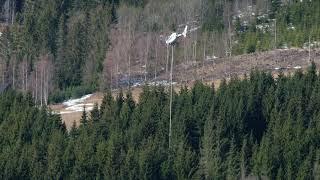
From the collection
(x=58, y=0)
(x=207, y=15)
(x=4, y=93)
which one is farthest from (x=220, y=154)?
(x=58, y=0)

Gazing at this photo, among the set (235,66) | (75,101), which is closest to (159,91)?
(75,101)

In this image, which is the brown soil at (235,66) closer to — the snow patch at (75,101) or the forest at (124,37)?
the snow patch at (75,101)

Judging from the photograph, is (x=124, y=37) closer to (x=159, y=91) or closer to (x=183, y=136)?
(x=159, y=91)

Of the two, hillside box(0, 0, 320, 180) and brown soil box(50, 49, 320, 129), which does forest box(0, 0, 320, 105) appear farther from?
brown soil box(50, 49, 320, 129)

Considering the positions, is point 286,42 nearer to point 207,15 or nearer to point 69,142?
point 207,15

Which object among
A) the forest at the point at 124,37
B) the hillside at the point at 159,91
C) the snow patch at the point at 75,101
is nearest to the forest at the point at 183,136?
the hillside at the point at 159,91

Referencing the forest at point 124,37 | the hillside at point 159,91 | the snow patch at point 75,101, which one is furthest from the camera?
the forest at point 124,37
